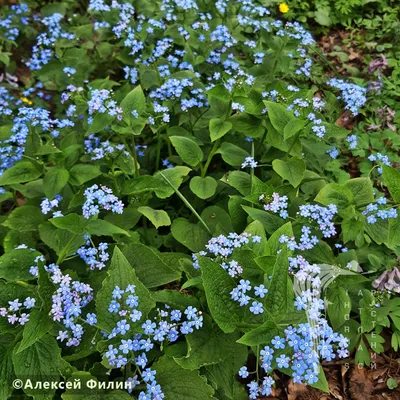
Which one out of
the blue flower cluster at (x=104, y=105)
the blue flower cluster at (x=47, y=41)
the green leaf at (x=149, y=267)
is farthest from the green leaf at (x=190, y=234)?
the blue flower cluster at (x=47, y=41)

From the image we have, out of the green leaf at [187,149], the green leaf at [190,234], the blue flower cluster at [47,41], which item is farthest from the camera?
the blue flower cluster at [47,41]

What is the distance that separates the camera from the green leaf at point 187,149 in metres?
3.35

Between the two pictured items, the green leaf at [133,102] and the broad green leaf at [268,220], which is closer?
the broad green leaf at [268,220]

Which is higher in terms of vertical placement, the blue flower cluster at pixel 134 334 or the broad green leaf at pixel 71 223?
the broad green leaf at pixel 71 223

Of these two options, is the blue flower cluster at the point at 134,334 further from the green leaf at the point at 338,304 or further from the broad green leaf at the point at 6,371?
the green leaf at the point at 338,304

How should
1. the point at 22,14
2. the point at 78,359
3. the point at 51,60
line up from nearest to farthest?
the point at 78,359 → the point at 51,60 → the point at 22,14

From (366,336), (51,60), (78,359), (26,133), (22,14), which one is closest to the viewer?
(78,359)

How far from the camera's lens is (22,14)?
199 inches

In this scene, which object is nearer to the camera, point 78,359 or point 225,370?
point 225,370

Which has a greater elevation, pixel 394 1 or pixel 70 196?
pixel 394 1

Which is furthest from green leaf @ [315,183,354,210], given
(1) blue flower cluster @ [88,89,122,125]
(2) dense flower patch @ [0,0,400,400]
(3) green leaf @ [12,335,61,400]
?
(3) green leaf @ [12,335,61,400]

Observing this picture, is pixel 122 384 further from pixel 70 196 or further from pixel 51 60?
pixel 51 60

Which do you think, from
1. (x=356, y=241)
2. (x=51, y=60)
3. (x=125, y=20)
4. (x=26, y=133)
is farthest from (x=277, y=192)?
(x=51, y=60)

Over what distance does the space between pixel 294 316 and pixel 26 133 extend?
222 cm
